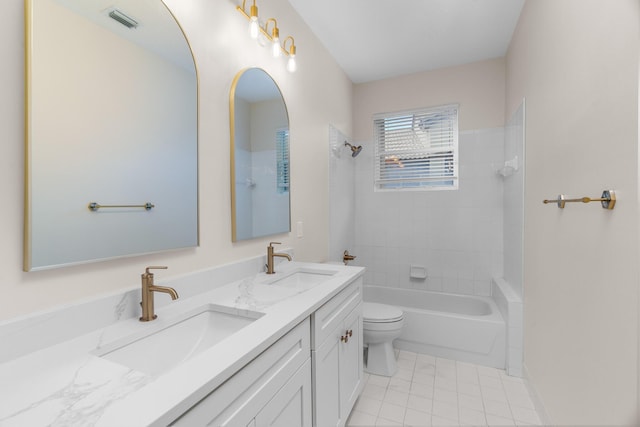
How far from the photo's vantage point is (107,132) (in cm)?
96

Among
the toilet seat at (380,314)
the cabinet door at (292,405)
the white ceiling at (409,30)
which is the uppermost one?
the white ceiling at (409,30)

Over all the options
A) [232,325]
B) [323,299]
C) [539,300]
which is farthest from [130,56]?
[539,300]

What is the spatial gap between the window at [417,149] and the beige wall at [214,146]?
1.59 ft

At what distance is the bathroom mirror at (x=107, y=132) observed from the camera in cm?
81

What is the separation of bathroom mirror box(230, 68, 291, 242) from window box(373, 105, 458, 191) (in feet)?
5.19

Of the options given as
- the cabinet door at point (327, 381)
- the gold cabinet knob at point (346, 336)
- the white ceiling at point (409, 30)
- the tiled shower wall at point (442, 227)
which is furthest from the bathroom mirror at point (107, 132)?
the tiled shower wall at point (442, 227)

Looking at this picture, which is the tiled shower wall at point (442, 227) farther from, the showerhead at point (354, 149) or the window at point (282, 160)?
the window at point (282, 160)

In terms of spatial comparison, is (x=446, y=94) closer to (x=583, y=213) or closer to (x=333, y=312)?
(x=583, y=213)

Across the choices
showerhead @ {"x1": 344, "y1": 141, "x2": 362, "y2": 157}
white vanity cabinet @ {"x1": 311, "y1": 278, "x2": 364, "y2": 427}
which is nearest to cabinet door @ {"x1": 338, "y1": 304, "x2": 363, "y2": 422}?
white vanity cabinet @ {"x1": 311, "y1": 278, "x2": 364, "y2": 427}

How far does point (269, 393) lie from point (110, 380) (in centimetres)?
41

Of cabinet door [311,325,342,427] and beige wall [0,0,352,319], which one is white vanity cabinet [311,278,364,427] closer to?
cabinet door [311,325,342,427]

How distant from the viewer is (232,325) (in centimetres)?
108

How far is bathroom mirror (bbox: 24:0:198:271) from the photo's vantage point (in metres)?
0.81

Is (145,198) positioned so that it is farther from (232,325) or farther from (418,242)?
(418,242)
